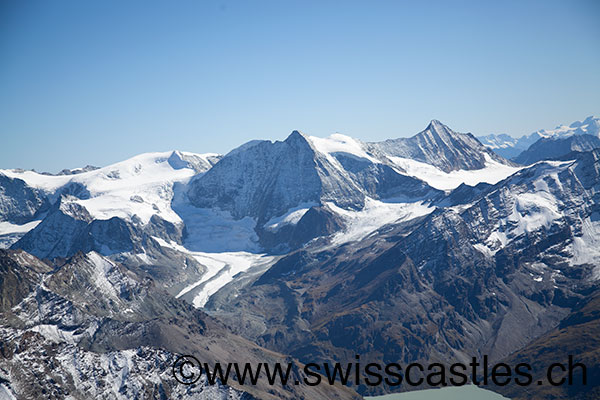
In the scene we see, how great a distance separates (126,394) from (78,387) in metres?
12.4

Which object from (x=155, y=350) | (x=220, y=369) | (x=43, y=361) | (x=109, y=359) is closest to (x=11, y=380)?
(x=43, y=361)

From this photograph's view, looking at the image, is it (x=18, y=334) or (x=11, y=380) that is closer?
(x=11, y=380)

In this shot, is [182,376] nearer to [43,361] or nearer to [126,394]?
[126,394]

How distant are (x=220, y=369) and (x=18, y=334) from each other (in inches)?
2275

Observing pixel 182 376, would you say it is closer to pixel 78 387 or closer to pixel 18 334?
pixel 78 387

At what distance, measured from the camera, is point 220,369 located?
199m

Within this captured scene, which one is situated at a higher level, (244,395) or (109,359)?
(109,359)

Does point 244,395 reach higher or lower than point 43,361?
lower

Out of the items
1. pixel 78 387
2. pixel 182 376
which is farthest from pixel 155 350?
pixel 78 387

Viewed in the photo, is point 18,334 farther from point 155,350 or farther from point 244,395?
point 244,395

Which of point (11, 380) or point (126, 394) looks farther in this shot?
point (126, 394)

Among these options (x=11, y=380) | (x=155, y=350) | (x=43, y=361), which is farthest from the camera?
(x=155, y=350)

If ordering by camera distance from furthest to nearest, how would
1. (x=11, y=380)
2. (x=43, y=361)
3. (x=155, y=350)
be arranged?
(x=155, y=350), (x=43, y=361), (x=11, y=380)

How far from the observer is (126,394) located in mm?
174750
